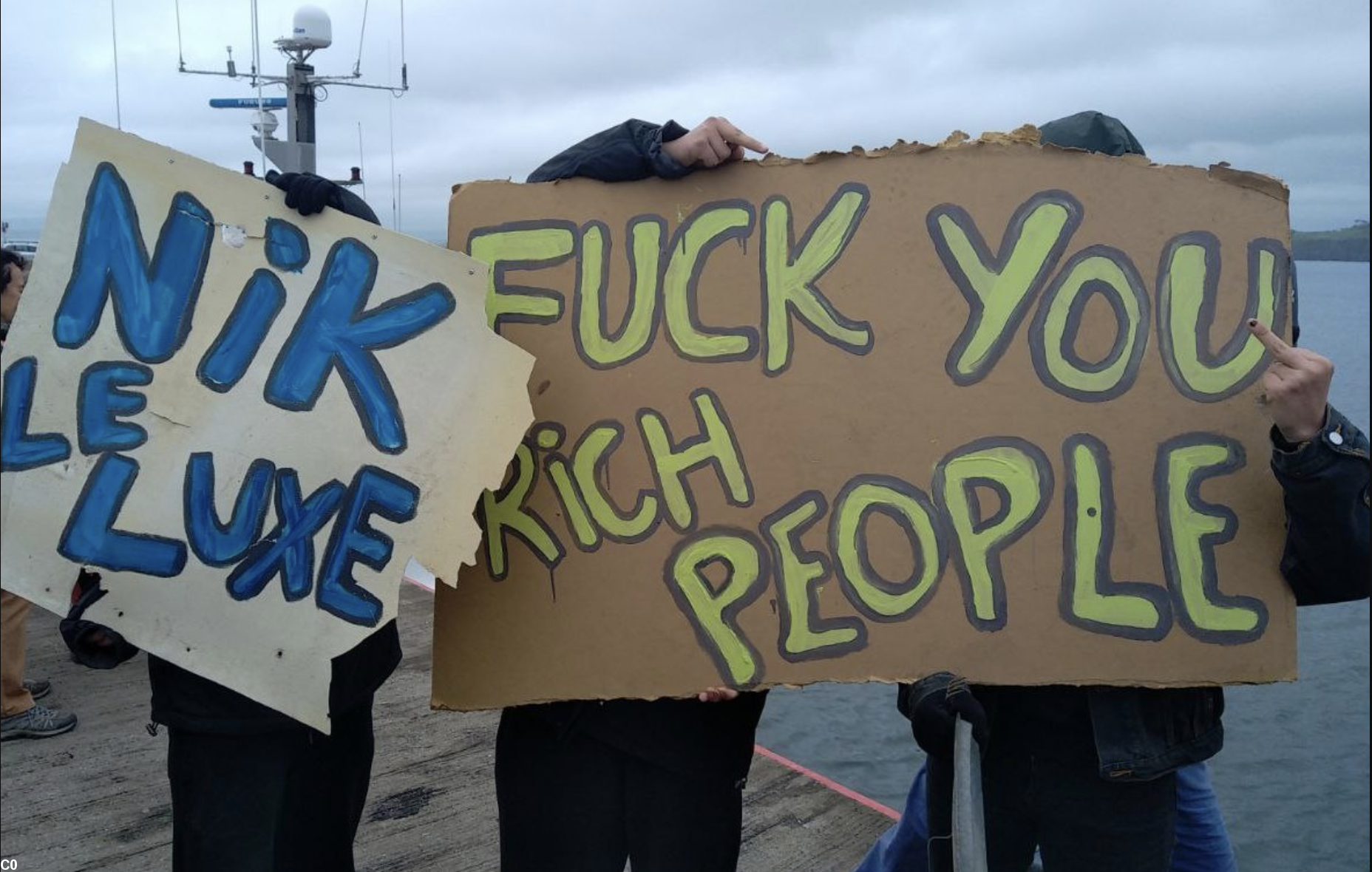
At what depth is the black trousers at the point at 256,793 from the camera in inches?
77.9

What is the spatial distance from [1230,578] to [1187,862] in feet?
3.79

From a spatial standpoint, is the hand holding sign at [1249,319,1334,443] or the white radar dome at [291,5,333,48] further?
the white radar dome at [291,5,333,48]

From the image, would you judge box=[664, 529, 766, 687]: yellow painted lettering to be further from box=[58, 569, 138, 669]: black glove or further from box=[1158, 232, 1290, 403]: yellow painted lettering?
box=[58, 569, 138, 669]: black glove

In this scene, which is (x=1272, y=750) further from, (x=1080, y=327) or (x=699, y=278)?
(x=699, y=278)

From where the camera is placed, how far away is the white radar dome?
12398 mm

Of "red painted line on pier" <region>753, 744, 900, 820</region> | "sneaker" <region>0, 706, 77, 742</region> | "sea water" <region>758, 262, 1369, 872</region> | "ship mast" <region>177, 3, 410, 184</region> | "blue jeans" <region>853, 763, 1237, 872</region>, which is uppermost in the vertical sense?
"ship mast" <region>177, 3, 410, 184</region>

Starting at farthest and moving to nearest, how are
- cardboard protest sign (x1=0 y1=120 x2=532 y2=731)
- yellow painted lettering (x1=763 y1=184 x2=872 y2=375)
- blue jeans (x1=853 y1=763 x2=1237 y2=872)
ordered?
blue jeans (x1=853 y1=763 x2=1237 y2=872) → yellow painted lettering (x1=763 y1=184 x2=872 y2=375) → cardboard protest sign (x1=0 y1=120 x2=532 y2=731)

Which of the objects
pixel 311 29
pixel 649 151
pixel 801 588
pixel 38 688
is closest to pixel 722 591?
pixel 801 588

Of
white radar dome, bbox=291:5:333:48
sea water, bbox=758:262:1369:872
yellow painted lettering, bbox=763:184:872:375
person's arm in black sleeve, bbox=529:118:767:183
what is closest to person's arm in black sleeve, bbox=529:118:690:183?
person's arm in black sleeve, bbox=529:118:767:183

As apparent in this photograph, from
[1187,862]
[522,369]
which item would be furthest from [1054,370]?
[1187,862]

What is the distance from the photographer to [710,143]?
76.5 inches

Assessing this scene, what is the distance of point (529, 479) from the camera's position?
6.56 feet

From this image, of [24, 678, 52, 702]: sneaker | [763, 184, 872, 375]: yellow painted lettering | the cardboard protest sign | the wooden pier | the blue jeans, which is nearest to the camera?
the cardboard protest sign

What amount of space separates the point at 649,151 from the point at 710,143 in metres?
0.12
